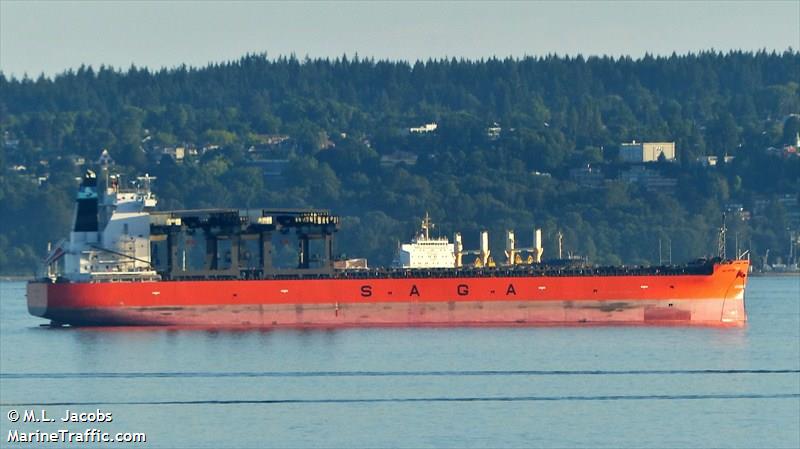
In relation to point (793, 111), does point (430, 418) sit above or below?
below

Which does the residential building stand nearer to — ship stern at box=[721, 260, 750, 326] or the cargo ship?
ship stern at box=[721, 260, 750, 326]

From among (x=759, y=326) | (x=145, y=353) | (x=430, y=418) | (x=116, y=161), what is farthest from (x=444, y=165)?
(x=430, y=418)

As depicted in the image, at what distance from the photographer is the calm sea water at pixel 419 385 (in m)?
46.9

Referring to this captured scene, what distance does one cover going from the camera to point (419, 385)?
5412cm

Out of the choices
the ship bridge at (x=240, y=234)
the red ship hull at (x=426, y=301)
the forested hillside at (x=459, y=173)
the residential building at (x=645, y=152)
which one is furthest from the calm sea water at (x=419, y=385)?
the residential building at (x=645, y=152)

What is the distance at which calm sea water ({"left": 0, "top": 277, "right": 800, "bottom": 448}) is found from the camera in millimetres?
46938

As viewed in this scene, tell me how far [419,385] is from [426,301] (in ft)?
62.7

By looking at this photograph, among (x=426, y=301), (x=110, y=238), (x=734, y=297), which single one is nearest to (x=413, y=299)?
Answer: (x=426, y=301)

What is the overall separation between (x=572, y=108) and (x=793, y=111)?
18578 millimetres

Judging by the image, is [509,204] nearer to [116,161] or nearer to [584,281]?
[116,161]

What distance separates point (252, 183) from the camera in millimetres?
162875

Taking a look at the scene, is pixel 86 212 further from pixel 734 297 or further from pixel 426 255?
pixel 734 297

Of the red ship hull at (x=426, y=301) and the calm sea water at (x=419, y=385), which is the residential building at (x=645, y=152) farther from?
the calm sea water at (x=419, y=385)

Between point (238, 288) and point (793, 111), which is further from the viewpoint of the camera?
point (793, 111)
